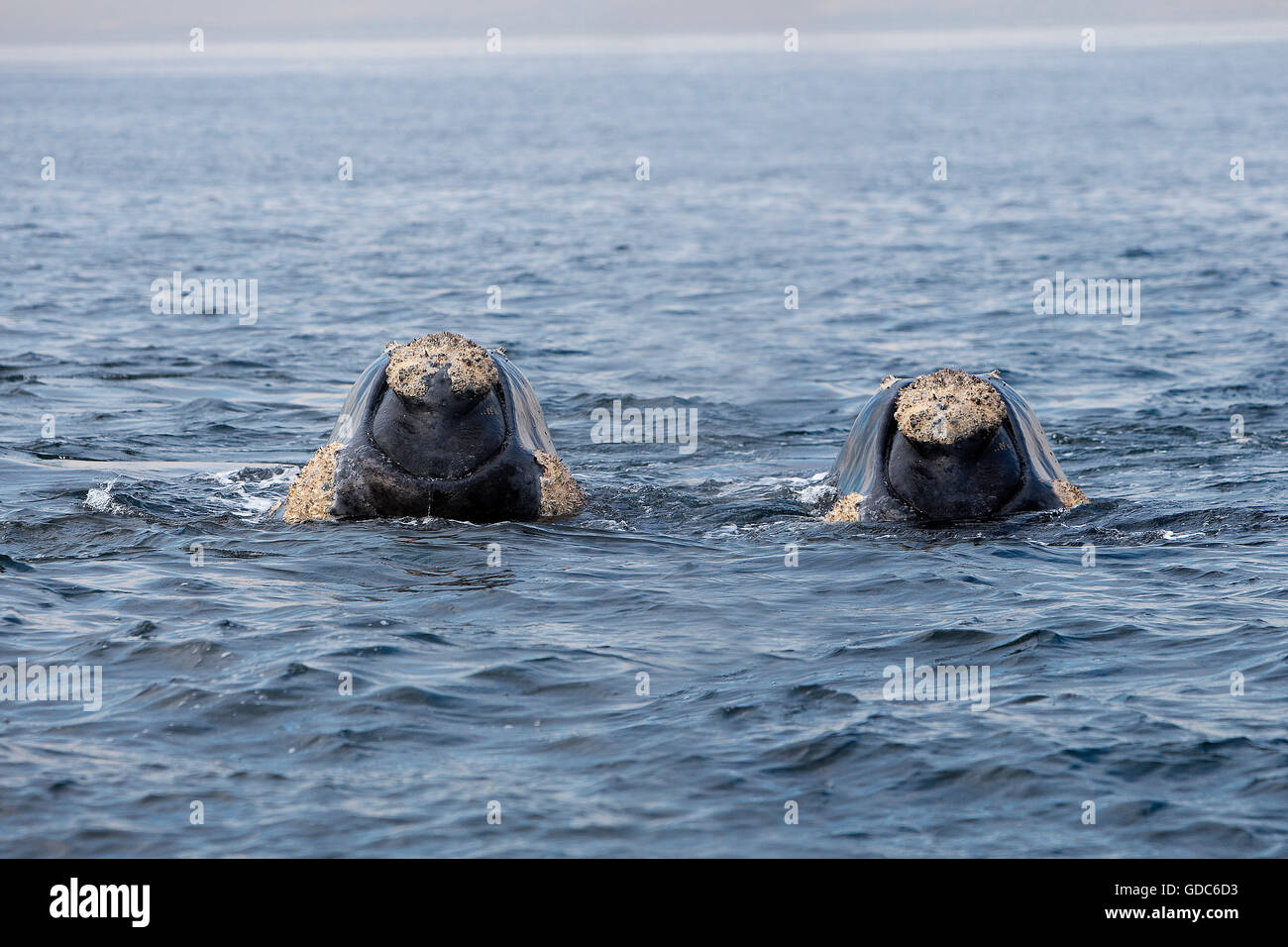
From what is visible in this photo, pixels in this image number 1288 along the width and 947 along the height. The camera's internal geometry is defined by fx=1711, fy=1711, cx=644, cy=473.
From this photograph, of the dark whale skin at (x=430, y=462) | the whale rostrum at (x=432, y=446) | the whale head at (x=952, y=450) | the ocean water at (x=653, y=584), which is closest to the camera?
the ocean water at (x=653, y=584)

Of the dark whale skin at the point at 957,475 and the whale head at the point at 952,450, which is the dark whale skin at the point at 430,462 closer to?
the dark whale skin at the point at 957,475

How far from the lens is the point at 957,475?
11164mm

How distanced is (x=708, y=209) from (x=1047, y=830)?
3605 cm

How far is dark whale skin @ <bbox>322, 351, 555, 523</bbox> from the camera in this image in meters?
11.1

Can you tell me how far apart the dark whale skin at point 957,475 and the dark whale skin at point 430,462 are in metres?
2.35

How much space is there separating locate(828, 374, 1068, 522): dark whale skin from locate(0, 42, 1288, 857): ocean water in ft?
0.52

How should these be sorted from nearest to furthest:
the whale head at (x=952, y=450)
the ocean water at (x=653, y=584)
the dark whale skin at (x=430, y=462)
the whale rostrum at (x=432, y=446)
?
1. the ocean water at (x=653, y=584)
2. the whale head at (x=952, y=450)
3. the whale rostrum at (x=432, y=446)
4. the dark whale skin at (x=430, y=462)

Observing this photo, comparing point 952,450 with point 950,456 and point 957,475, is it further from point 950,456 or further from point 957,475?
point 957,475

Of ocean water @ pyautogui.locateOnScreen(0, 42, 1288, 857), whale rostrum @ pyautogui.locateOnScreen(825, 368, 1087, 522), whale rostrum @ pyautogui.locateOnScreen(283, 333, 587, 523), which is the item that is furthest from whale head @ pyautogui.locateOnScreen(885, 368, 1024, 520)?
whale rostrum @ pyautogui.locateOnScreen(283, 333, 587, 523)

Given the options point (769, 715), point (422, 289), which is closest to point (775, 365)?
point (422, 289)

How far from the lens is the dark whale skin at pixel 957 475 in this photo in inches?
440

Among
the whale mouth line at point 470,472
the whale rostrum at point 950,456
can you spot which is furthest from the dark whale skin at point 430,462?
the whale rostrum at point 950,456
